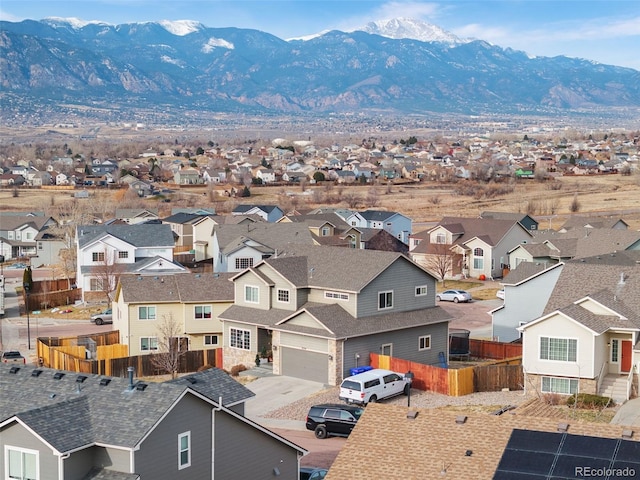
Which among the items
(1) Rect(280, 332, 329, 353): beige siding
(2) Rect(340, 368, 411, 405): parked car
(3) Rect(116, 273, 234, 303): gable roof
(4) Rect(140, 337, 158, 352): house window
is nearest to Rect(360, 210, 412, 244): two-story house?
(3) Rect(116, 273, 234, 303): gable roof

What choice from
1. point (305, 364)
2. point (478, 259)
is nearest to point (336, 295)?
point (305, 364)

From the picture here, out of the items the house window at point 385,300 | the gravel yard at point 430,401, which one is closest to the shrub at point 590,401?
the gravel yard at point 430,401

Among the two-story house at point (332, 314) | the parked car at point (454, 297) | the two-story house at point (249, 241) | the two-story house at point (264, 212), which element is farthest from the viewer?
Answer: the two-story house at point (264, 212)

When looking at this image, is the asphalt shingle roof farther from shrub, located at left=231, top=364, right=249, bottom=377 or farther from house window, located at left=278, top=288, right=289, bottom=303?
house window, located at left=278, top=288, right=289, bottom=303

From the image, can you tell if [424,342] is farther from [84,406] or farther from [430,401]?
[84,406]

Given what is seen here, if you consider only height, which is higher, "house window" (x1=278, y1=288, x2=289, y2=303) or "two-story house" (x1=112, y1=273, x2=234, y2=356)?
"house window" (x1=278, y1=288, x2=289, y2=303)

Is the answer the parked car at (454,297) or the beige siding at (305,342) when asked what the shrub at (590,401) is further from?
the parked car at (454,297)
